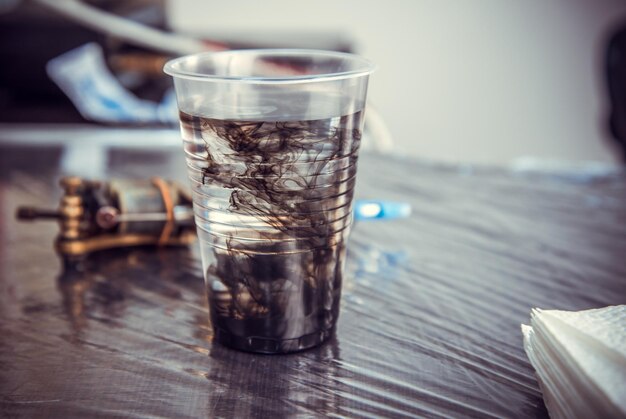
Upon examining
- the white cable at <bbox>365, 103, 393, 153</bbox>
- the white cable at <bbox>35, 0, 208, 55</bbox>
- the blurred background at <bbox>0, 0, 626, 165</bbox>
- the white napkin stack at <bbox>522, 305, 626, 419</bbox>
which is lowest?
the blurred background at <bbox>0, 0, 626, 165</bbox>

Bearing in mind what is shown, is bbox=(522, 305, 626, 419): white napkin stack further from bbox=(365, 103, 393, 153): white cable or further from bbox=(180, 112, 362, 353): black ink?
bbox=(365, 103, 393, 153): white cable

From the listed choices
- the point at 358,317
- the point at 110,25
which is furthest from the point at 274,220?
the point at 110,25

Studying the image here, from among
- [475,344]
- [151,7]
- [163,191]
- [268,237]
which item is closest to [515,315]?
[475,344]

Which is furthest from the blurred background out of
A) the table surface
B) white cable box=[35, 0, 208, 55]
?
the table surface

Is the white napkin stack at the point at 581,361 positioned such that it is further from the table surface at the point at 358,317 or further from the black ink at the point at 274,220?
the black ink at the point at 274,220

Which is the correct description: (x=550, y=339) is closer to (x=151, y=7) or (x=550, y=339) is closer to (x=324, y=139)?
(x=324, y=139)

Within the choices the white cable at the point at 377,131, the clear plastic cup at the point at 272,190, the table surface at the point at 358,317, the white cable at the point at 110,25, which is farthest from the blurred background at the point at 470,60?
the clear plastic cup at the point at 272,190
